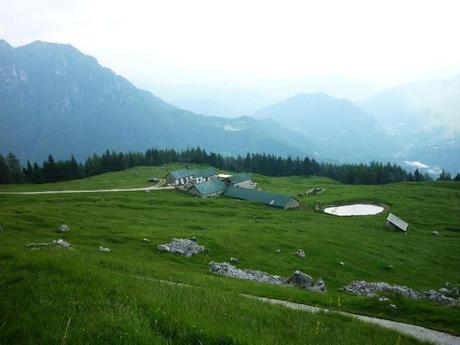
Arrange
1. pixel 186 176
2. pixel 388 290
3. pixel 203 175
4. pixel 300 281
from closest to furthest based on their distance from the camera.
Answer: pixel 300 281 < pixel 388 290 < pixel 186 176 < pixel 203 175

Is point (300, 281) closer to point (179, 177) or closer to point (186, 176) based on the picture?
point (179, 177)

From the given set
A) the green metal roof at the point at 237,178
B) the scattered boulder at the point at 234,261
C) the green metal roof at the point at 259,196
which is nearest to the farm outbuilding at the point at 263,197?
the green metal roof at the point at 259,196

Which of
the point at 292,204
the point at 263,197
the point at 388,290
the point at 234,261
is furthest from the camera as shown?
the point at 263,197

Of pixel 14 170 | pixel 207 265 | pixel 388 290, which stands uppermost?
pixel 14 170

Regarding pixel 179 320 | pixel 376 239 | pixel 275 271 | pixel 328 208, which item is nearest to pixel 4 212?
pixel 275 271

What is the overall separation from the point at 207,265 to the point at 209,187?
258ft

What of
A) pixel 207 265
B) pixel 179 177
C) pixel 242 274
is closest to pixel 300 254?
pixel 207 265

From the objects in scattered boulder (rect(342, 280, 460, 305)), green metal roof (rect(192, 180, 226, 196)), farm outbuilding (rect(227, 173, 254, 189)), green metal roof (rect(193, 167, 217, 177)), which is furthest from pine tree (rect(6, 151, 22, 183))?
scattered boulder (rect(342, 280, 460, 305))

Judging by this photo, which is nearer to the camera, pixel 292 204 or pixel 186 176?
pixel 292 204

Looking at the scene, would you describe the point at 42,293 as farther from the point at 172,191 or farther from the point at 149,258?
the point at 172,191

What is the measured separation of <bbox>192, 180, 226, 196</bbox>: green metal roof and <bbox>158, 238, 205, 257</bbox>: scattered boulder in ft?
218

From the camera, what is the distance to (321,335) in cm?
1688

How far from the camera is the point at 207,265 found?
4684 cm

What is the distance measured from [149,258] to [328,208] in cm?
7946
